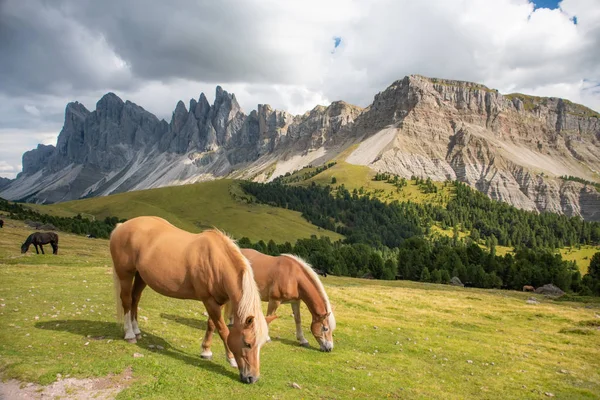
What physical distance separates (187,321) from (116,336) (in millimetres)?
5553

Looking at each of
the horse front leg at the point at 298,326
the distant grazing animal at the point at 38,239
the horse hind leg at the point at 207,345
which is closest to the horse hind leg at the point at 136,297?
the horse hind leg at the point at 207,345

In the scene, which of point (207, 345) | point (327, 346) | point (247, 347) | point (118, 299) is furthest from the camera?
point (327, 346)

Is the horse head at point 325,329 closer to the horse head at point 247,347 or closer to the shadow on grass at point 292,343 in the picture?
the shadow on grass at point 292,343

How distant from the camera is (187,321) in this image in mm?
19047

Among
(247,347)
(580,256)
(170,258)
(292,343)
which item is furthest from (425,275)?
(580,256)

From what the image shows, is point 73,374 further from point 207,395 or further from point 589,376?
point 589,376

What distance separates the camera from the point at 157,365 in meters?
11.4

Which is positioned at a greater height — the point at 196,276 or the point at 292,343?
the point at 196,276

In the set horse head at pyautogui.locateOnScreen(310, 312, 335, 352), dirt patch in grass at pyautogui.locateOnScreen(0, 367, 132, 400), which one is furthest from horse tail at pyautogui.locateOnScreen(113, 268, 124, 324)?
horse head at pyautogui.locateOnScreen(310, 312, 335, 352)

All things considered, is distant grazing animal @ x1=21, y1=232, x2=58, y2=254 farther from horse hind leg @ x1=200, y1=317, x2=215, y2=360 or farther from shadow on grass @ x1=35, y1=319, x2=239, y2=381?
horse hind leg @ x1=200, y1=317, x2=215, y2=360

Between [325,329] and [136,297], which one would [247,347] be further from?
[325,329]

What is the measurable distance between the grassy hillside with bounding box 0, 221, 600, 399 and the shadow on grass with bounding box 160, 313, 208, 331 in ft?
0.24

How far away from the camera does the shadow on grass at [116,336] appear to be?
12270mm

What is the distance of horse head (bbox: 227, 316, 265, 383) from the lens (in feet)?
36.7
